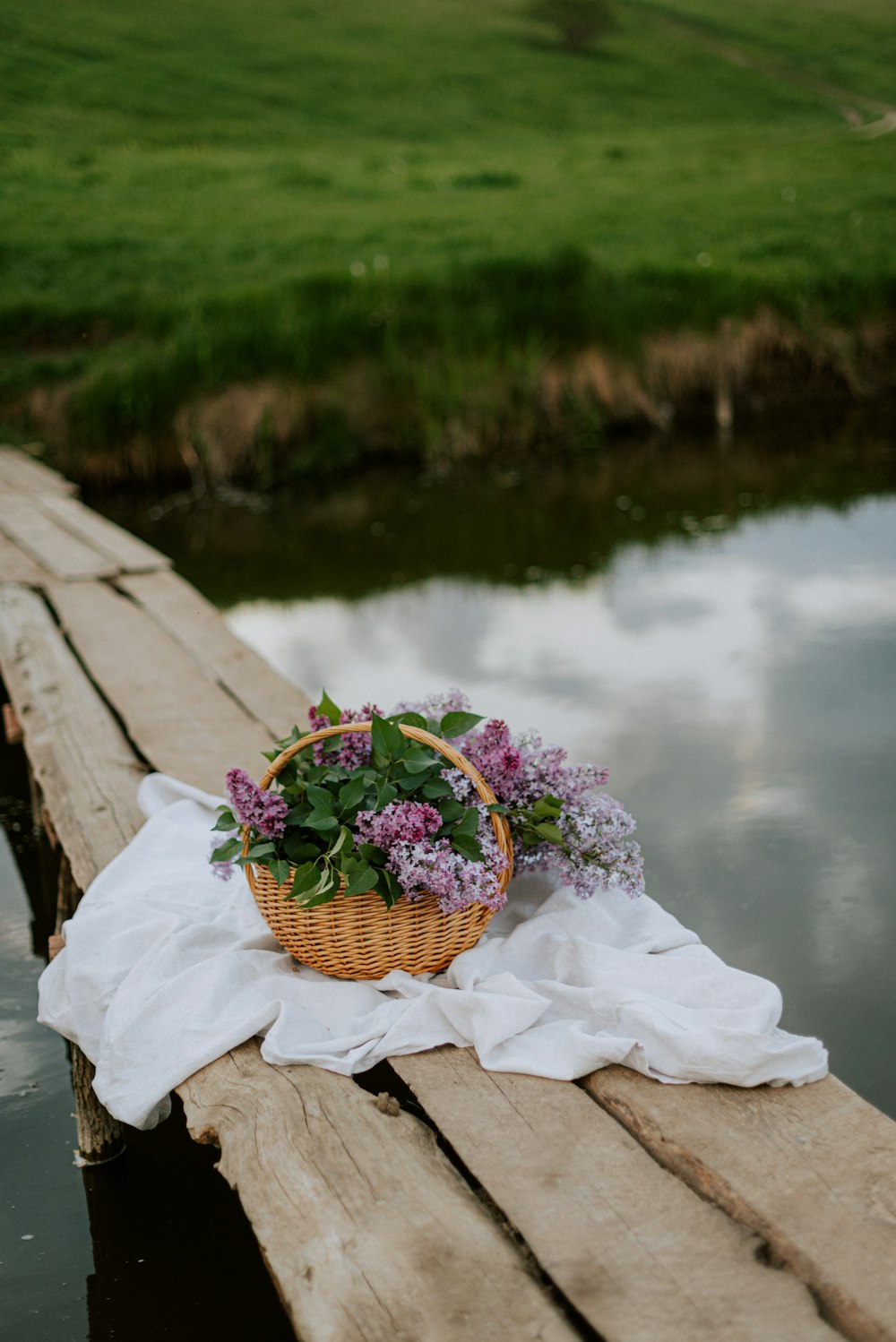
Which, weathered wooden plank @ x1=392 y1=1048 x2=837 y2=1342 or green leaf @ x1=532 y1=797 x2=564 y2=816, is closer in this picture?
weathered wooden plank @ x1=392 y1=1048 x2=837 y2=1342

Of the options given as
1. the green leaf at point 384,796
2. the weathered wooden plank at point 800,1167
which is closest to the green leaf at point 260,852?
the green leaf at point 384,796

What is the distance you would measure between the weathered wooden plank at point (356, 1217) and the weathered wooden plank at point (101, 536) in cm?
383

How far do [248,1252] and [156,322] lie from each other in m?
7.70

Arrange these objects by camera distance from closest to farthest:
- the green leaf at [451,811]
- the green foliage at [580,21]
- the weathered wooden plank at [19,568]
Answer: the green leaf at [451,811]
the weathered wooden plank at [19,568]
the green foliage at [580,21]

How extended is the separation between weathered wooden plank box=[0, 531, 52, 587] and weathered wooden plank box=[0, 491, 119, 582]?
3 cm

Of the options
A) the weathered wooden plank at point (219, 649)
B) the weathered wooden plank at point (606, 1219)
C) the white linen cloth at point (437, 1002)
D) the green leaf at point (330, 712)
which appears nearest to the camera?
the weathered wooden plank at point (606, 1219)

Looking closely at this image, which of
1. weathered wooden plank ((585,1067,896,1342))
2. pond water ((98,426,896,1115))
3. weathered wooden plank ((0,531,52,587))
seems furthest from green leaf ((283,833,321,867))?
weathered wooden plank ((0,531,52,587))

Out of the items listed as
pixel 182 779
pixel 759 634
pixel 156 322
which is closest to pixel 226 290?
pixel 156 322

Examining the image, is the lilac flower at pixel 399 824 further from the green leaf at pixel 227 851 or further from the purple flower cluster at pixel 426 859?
the green leaf at pixel 227 851

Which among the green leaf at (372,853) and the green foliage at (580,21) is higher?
the green foliage at (580,21)

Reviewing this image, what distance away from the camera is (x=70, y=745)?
139 inches

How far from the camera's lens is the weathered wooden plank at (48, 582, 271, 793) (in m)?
3.40

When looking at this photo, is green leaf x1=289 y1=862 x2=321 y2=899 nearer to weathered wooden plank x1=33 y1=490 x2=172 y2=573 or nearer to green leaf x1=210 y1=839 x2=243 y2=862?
green leaf x1=210 y1=839 x2=243 y2=862

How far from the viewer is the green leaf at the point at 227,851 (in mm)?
2201
